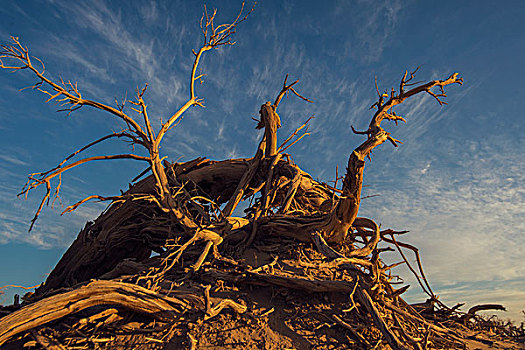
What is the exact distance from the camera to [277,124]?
630 centimetres

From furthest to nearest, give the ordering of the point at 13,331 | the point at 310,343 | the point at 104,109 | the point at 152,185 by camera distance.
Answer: the point at 152,185 < the point at 104,109 < the point at 310,343 < the point at 13,331

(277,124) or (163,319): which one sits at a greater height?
(277,124)

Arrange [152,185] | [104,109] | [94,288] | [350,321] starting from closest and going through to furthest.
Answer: [94,288]
[350,321]
[104,109]
[152,185]

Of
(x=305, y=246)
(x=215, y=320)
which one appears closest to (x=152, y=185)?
(x=305, y=246)

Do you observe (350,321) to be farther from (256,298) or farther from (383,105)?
(383,105)

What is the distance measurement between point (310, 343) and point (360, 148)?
2173 mm

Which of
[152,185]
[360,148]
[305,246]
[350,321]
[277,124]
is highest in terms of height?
[277,124]

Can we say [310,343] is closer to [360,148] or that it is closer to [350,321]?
[350,321]

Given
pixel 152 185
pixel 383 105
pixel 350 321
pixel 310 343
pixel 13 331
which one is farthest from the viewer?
pixel 152 185

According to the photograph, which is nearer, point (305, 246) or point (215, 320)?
point (215, 320)

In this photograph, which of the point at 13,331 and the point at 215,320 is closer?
the point at 13,331

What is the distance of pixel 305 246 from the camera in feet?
16.7

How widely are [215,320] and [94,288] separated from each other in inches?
47.2

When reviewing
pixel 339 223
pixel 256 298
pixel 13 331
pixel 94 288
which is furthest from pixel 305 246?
pixel 13 331
